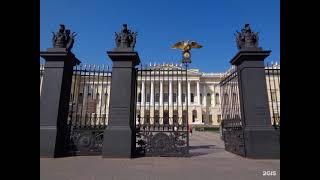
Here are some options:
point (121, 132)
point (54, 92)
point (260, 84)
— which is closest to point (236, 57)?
point (260, 84)

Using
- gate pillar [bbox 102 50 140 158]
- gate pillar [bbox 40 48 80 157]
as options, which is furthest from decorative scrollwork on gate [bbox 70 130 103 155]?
gate pillar [bbox 102 50 140 158]

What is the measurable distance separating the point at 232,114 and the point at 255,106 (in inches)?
94.6

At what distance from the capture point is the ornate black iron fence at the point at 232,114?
10.3 meters

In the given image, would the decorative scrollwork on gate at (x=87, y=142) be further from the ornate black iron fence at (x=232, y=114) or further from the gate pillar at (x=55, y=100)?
the ornate black iron fence at (x=232, y=114)

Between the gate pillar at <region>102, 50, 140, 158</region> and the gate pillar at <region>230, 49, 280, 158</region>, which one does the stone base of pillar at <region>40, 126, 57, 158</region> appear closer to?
the gate pillar at <region>102, 50, 140, 158</region>

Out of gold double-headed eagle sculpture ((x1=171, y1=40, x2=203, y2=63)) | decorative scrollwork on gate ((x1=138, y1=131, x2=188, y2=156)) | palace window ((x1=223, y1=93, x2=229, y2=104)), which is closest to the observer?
decorative scrollwork on gate ((x1=138, y1=131, x2=188, y2=156))

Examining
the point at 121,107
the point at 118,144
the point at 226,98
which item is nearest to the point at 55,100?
the point at 121,107

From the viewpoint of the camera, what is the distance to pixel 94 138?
10.1 metres

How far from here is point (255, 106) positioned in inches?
377

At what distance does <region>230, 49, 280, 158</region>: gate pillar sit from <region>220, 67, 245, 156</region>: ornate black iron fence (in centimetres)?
60

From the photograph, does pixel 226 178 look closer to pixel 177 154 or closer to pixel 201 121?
pixel 177 154

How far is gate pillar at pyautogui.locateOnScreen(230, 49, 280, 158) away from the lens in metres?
9.12

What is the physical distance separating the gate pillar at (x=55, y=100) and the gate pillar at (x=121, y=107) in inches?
74.2

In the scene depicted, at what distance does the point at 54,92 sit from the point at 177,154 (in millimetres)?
5687
